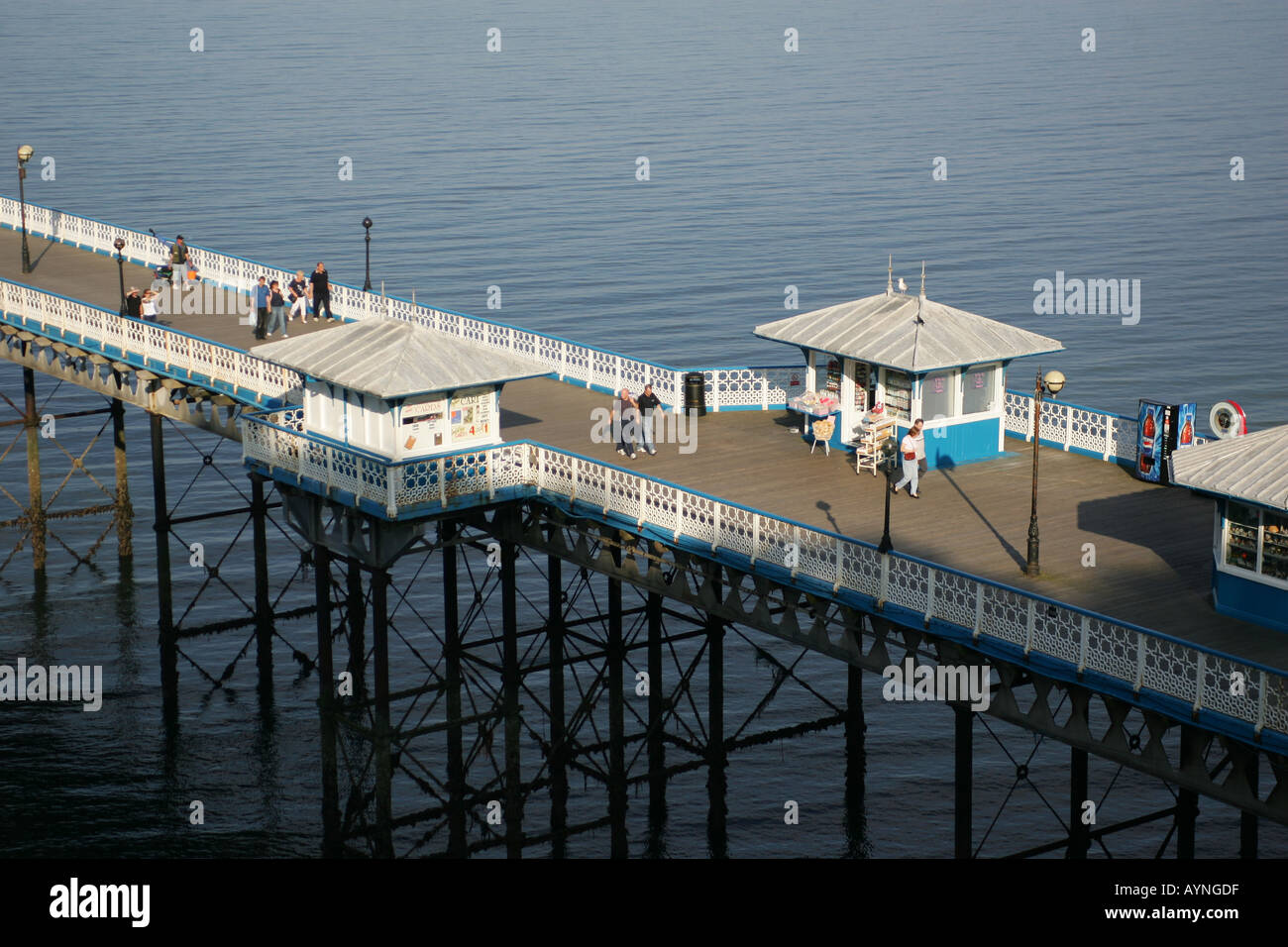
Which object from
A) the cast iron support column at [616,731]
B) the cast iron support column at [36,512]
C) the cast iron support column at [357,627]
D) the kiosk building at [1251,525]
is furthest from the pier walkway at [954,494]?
the cast iron support column at [36,512]

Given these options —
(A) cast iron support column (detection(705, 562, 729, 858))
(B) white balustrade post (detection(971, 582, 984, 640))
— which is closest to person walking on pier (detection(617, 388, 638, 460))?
(A) cast iron support column (detection(705, 562, 729, 858))

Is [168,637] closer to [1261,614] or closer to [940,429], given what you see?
[940,429]

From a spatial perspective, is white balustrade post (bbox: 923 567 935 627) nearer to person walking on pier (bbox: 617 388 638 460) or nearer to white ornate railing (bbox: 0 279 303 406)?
person walking on pier (bbox: 617 388 638 460)

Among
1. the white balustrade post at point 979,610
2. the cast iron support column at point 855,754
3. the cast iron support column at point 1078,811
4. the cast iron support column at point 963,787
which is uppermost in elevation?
the white balustrade post at point 979,610

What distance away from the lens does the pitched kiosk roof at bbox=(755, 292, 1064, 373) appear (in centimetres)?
3866

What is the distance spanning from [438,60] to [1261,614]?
159691 mm

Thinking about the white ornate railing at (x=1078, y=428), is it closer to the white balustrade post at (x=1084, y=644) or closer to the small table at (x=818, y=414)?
the small table at (x=818, y=414)

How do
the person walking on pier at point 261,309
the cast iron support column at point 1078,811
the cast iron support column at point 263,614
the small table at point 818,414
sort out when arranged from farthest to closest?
the cast iron support column at point 263,614, the person walking on pier at point 261,309, the small table at point 818,414, the cast iron support column at point 1078,811

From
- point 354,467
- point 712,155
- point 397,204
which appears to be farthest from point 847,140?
point 354,467

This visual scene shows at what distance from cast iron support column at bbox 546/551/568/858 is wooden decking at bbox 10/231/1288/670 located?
3413 mm

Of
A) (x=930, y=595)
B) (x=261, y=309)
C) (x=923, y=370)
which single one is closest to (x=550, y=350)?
(x=261, y=309)

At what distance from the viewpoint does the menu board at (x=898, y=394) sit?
128ft

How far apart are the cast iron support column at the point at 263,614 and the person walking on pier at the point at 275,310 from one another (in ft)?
13.7

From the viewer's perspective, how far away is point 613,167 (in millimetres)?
121375
